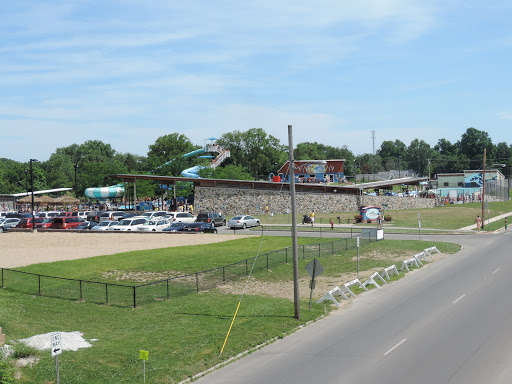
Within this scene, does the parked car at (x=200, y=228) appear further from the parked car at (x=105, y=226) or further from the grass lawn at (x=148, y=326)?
the grass lawn at (x=148, y=326)

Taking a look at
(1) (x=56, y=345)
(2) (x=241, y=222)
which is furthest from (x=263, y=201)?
(1) (x=56, y=345)

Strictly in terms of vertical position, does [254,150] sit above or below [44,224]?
above

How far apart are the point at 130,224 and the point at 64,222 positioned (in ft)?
31.5

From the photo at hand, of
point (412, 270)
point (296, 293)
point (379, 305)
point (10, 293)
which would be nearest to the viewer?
point (296, 293)

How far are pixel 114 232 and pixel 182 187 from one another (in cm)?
5003

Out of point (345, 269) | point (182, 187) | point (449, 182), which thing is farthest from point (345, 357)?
point (449, 182)

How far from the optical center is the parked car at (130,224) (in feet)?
180

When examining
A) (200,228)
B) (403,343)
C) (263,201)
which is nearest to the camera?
(403,343)

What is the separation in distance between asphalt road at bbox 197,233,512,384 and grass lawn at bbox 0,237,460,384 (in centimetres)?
113

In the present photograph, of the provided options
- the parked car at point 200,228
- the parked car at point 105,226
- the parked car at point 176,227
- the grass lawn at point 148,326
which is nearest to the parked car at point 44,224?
the parked car at point 105,226

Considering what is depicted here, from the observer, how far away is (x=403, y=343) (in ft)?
55.9

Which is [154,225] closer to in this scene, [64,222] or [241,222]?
[241,222]

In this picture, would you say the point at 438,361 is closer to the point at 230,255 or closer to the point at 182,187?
the point at 230,255

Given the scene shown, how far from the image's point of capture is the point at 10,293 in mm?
24859
